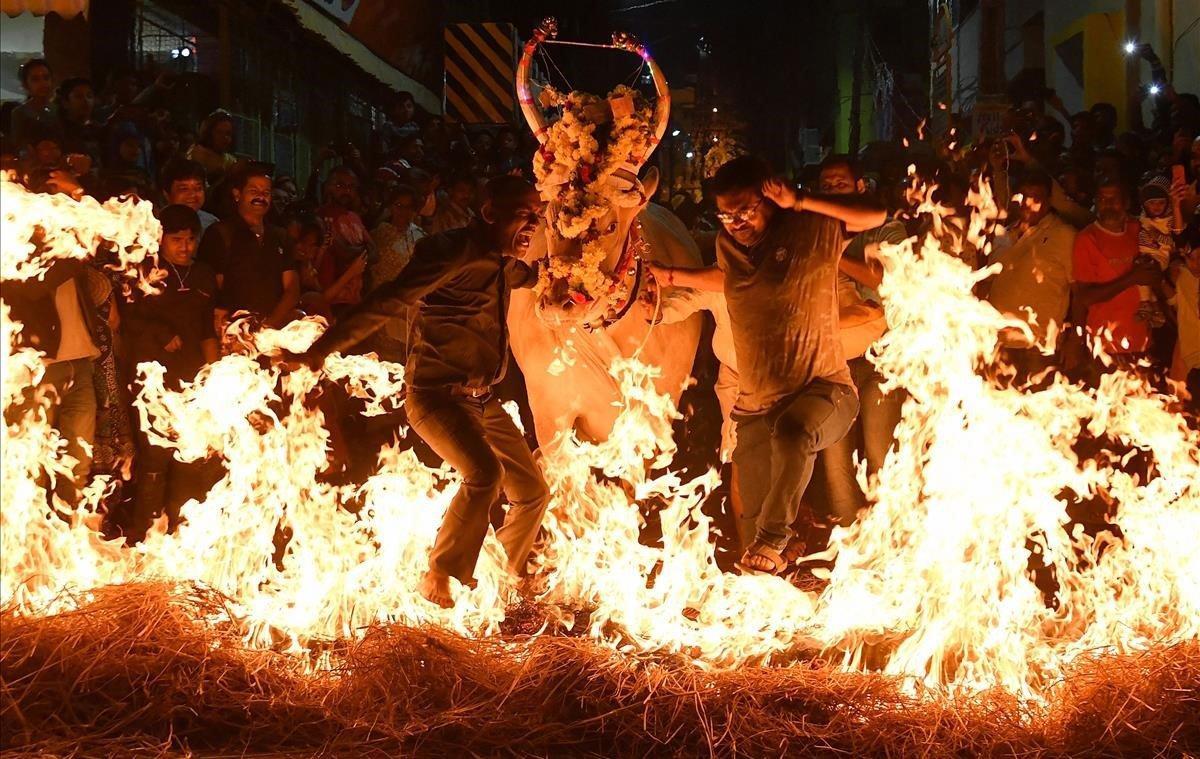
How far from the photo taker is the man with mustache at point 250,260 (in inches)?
351

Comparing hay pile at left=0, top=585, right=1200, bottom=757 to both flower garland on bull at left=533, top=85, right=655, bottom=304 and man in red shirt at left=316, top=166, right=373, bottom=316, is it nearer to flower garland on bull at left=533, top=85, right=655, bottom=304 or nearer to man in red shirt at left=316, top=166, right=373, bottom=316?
flower garland on bull at left=533, top=85, right=655, bottom=304

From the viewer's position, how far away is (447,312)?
272 inches

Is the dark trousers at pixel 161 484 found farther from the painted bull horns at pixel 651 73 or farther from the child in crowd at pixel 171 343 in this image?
the painted bull horns at pixel 651 73

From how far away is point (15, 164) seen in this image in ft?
22.5

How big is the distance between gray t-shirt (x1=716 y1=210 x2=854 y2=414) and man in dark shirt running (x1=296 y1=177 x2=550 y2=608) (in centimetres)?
110

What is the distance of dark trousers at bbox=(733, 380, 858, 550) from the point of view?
6.73 meters

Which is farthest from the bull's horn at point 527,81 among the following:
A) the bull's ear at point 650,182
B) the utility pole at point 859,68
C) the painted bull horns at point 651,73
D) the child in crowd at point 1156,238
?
the utility pole at point 859,68

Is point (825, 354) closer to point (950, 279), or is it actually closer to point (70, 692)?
point (950, 279)

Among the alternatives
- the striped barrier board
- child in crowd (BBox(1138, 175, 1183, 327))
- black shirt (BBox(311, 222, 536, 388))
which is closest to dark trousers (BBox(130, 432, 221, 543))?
black shirt (BBox(311, 222, 536, 388))

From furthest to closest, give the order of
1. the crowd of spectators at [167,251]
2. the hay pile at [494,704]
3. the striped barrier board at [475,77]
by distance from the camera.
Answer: the striped barrier board at [475,77]
the crowd of spectators at [167,251]
the hay pile at [494,704]

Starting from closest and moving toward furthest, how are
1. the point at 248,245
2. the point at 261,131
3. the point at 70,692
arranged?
the point at 70,692
the point at 248,245
the point at 261,131

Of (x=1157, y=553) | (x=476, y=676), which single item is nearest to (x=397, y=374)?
(x=476, y=676)

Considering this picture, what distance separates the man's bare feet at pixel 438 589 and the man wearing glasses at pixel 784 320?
1375mm

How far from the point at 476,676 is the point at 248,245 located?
421 cm
